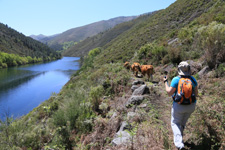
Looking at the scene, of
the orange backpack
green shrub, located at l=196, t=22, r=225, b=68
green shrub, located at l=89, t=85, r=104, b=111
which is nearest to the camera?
the orange backpack

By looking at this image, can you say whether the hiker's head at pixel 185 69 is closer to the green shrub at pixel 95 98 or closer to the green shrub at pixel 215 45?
the green shrub at pixel 215 45

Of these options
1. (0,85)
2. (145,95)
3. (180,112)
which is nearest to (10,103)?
(0,85)

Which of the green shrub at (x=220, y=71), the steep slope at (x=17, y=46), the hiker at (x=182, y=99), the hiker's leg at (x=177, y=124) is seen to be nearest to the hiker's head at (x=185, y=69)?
the hiker at (x=182, y=99)

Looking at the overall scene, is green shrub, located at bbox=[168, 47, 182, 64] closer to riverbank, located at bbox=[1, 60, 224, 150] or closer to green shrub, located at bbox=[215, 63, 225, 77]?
riverbank, located at bbox=[1, 60, 224, 150]

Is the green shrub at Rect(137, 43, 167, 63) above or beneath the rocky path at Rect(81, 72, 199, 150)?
above

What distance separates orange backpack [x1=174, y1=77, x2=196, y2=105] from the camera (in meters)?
2.32

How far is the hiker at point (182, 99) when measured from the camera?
2.35 meters

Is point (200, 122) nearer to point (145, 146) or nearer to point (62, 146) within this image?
point (145, 146)

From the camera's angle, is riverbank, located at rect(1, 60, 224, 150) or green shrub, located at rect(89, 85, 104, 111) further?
green shrub, located at rect(89, 85, 104, 111)

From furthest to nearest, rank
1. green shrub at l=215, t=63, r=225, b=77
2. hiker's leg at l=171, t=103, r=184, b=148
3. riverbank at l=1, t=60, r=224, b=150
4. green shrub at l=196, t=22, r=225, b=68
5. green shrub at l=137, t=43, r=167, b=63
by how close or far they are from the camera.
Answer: green shrub at l=137, t=43, r=167, b=63 < green shrub at l=196, t=22, r=225, b=68 < green shrub at l=215, t=63, r=225, b=77 < riverbank at l=1, t=60, r=224, b=150 < hiker's leg at l=171, t=103, r=184, b=148

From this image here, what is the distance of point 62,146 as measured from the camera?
170 inches

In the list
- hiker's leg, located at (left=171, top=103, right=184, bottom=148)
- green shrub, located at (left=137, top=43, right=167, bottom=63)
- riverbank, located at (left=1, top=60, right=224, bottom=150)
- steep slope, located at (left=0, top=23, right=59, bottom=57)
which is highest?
steep slope, located at (left=0, top=23, right=59, bottom=57)

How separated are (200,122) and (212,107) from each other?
69 cm

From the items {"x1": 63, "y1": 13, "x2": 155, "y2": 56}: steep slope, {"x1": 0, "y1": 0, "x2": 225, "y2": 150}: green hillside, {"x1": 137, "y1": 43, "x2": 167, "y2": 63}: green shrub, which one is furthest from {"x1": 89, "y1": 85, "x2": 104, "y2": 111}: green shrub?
{"x1": 63, "y1": 13, "x2": 155, "y2": 56}: steep slope
